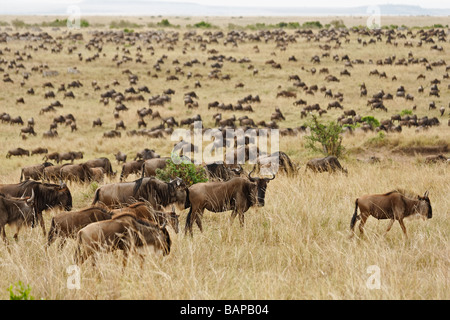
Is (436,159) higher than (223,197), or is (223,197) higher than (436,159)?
(223,197)

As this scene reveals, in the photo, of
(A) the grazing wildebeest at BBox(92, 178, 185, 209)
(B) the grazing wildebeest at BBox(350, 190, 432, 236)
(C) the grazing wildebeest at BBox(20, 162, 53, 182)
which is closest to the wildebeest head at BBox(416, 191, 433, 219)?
(B) the grazing wildebeest at BBox(350, 190, 432, 236)

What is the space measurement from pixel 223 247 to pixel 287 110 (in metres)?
24.2

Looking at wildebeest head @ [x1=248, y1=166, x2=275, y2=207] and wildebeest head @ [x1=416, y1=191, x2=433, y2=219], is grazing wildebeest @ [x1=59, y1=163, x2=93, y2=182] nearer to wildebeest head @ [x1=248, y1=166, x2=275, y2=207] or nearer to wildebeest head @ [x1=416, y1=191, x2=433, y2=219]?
wildebeest head @ [x1=248, y1=166, x2=275, y2=207]

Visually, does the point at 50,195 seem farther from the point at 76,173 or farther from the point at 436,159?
the point at 436,159

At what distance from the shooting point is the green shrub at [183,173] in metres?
9.57

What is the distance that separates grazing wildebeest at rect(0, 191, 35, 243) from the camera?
702 centimetres

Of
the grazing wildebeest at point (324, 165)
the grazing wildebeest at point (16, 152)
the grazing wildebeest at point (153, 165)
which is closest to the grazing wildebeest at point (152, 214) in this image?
the grazing wildebeest at point (153, 165)

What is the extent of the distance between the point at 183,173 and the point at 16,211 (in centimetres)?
348

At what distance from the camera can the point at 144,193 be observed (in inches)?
314

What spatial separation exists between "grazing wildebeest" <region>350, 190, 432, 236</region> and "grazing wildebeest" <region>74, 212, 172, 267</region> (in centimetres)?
291

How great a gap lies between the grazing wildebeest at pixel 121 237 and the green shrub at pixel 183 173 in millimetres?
4253

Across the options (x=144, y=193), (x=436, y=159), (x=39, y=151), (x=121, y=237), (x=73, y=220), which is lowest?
(x=39, y=151)

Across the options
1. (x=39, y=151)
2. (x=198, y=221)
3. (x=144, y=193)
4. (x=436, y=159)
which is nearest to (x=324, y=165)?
(x=436, y=159)

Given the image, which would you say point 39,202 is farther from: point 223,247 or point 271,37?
point 271,37
